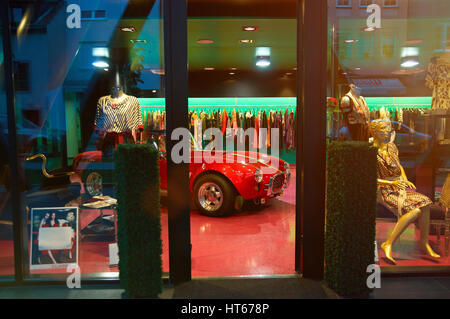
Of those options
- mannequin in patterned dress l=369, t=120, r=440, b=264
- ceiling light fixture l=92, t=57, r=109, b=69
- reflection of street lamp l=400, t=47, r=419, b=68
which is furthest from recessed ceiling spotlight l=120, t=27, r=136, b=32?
reflection of street lamp l=400, t=47, r=419, b=68

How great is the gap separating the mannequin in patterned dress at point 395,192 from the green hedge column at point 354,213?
78cm

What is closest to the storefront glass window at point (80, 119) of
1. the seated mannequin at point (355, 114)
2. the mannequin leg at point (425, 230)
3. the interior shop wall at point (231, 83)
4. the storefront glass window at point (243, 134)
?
the storefront glass window at point (243, 134)

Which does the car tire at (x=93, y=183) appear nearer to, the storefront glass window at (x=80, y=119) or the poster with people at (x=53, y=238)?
the storefront glass window at (x=80, y=119)

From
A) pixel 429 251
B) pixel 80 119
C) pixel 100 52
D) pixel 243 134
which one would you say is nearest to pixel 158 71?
pixel 80 119

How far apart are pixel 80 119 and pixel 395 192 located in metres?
3.92

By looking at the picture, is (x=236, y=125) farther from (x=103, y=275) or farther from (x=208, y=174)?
(x=103, y=275)

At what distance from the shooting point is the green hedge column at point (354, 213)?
2547 millimetres

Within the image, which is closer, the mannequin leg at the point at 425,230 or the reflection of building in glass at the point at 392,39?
the mannequin leg at the point at 425,230

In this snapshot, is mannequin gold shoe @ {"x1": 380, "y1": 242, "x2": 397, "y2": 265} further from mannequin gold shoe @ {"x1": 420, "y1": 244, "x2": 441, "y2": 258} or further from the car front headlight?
the car front headlight

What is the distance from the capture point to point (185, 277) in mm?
2887

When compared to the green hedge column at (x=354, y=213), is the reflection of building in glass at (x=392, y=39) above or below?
above

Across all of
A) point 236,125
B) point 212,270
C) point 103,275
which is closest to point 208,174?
point 212,270

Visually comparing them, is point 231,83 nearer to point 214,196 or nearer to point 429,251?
point 214,196

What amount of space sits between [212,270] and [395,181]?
1.89 metres
